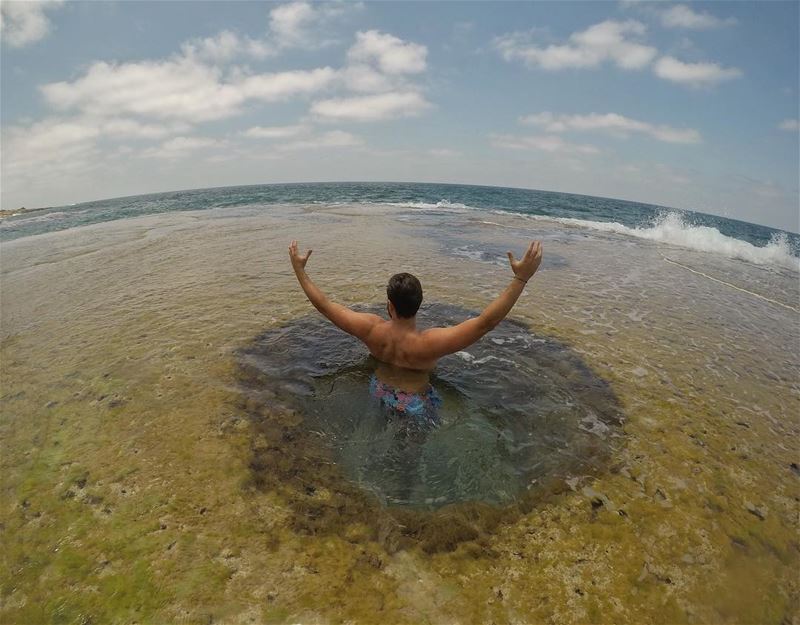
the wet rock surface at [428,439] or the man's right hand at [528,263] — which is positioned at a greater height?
the man's right hand at [528,263]

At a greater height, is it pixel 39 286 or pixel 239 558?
pixel 39 286

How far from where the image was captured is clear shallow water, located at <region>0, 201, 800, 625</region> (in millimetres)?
2668

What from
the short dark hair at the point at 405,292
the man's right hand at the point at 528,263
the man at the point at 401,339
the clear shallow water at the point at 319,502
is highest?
the man's right hand at the point at 528,263

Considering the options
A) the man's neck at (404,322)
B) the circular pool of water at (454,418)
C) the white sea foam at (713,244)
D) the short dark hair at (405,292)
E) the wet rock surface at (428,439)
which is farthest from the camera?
the white sea foam at (713,244)

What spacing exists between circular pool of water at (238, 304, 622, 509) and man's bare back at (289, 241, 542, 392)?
497 millimetres

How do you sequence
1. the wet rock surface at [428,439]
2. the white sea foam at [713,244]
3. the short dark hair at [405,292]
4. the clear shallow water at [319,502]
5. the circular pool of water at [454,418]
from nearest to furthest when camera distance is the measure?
the clear shallow water at [319,502]
the wet rock surface at [428,439]
the circular pool of water at [454,418]
the short dark hair at [405,292]
the white sea foam at [713,244]

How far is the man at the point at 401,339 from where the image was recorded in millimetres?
4203

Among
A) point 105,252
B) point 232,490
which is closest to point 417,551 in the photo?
point 232,490

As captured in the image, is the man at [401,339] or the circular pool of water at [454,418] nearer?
the circular pool of water at [454,418]

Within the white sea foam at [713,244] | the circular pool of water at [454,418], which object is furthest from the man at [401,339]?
the white sea foam at [713,244]

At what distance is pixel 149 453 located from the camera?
3803mm

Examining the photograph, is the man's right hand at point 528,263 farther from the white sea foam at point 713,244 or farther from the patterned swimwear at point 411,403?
the white sea foam at point 713,244

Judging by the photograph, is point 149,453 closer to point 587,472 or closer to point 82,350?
point 82,350

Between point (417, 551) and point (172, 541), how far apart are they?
1794mm
